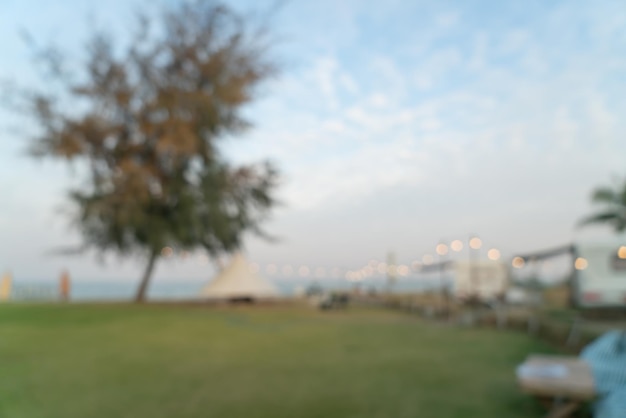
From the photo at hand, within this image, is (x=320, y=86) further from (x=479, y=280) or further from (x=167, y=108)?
(x=479, y=280)

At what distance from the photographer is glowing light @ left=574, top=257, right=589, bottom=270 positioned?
466 inches

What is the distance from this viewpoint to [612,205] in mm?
15156

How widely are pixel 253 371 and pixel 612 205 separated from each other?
1310cm

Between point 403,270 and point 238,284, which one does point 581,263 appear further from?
point 403,270

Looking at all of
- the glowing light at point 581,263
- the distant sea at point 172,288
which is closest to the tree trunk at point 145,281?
the distant sea at point 172,288

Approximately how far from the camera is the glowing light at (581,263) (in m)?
11.8

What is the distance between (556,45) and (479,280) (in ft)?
61.3

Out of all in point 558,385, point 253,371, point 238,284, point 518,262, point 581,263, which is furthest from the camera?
point 238,284

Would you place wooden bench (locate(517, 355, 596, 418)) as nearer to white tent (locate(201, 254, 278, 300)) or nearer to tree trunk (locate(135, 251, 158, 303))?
white tent (locate(201, 254, 278, 300))

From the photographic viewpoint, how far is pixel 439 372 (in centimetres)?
634

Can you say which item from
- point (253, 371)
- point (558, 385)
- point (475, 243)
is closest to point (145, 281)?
point (475, 243)

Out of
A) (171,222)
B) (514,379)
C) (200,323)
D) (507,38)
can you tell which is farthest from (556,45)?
(171,222)

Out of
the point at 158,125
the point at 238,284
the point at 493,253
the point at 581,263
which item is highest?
the point at 158,125

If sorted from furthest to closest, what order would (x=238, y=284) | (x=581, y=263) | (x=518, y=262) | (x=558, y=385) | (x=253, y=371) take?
(x=238, y=284) < (x=518, y=262) < (x=581, y=263) < (x=253, y=371) < (x=558, y=385)
